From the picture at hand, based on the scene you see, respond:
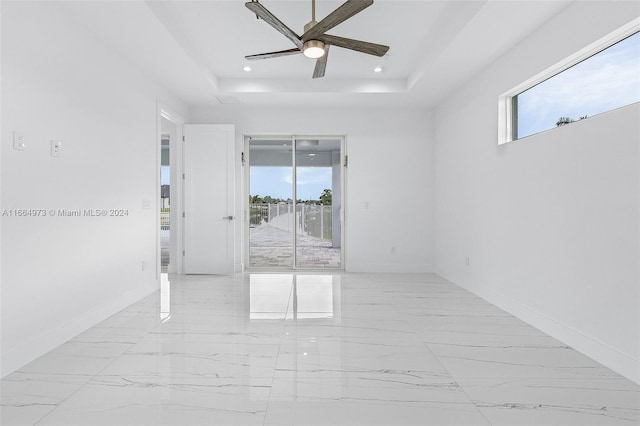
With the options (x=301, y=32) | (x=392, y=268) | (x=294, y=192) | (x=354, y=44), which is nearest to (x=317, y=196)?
(x=294, y=192)

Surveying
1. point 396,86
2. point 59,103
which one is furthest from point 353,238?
point 59,103

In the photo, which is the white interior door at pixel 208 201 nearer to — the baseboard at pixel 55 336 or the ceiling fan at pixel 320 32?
the baseboard at pixel 55 336

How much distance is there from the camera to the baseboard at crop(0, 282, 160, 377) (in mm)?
2076

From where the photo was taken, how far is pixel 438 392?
1.87 m

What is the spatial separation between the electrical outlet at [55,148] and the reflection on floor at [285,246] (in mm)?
3124

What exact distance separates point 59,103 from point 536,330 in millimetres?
4074

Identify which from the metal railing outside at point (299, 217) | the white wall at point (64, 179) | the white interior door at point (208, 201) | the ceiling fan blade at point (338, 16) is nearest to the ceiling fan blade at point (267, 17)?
the ceiling fan blade at point (338, 16)

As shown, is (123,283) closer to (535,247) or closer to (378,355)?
(378,355)

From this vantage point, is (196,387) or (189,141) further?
(189,141)

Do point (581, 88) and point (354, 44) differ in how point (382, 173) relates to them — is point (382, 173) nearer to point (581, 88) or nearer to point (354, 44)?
point (354, 44)

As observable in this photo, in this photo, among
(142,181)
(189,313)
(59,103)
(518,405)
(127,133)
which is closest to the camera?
(518,405)

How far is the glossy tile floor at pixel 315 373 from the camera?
167 cm

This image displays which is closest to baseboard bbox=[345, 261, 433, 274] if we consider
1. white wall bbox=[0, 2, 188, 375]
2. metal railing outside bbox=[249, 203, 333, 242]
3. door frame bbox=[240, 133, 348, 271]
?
door frame bbox=[240, 133, 348, 271]

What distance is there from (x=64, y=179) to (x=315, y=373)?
7.58 ft
